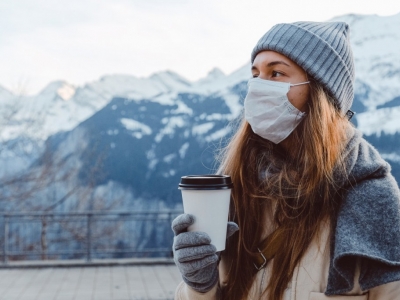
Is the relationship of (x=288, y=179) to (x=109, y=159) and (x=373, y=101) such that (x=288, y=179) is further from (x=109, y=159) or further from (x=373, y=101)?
(x=109, y=159)

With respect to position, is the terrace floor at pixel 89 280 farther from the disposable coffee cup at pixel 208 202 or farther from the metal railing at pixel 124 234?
the disposable coffee cup at pixel 208 202

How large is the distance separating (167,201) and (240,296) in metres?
13.4

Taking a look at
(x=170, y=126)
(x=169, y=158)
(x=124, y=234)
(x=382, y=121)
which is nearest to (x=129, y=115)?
(x=170, y=126)

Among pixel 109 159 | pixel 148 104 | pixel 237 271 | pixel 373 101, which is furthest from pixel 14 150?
pixel 237 271

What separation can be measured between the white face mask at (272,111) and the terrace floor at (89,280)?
594 cm

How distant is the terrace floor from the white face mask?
5.94 metres

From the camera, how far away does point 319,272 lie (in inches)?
64.1

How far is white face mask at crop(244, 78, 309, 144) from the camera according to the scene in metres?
1.82

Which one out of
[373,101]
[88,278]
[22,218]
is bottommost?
[88,278]

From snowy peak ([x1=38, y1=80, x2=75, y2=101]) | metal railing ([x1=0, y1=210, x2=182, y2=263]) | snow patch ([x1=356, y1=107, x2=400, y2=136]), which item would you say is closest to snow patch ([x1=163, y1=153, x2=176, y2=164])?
metal railing ([x1=0, y1=210, x2=182, y2=263])

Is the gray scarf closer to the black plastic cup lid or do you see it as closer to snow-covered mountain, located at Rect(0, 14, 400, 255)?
the black plastic cup lid

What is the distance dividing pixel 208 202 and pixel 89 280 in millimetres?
7386

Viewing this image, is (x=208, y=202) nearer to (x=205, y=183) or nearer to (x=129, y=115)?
(x=205, y=183)

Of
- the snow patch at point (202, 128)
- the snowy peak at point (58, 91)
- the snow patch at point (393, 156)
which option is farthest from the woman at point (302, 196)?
the snowy peak at point (58, 91)
